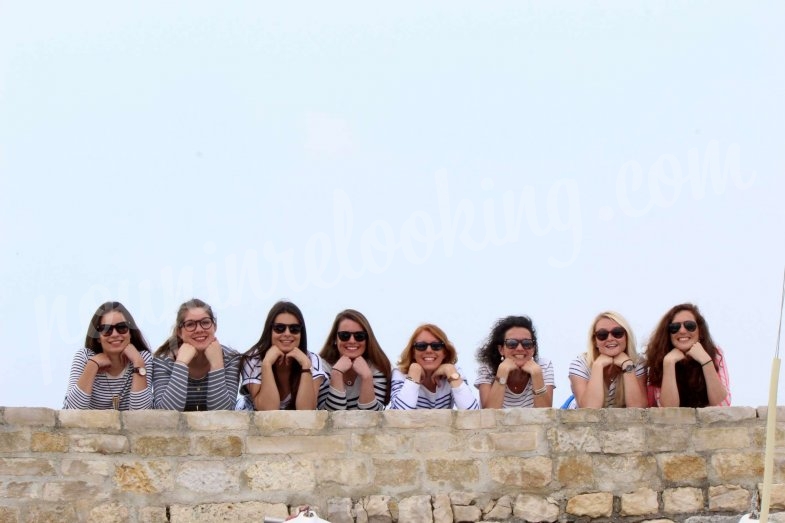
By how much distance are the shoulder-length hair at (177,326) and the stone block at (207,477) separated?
639mm

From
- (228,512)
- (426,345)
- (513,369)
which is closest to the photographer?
(228,512)

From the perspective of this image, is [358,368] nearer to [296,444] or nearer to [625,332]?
[296,444]

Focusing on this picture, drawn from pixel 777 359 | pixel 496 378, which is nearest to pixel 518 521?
pixel 496 378

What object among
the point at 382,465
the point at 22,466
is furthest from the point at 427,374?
the point at 22,466

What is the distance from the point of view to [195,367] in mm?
6484

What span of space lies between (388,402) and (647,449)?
5.04 feet

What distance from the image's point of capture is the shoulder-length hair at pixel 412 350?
6.57 meters

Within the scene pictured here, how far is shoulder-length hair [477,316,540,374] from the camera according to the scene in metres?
6.68

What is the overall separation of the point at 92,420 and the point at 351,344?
1526mm

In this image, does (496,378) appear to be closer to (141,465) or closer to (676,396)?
(676,396)

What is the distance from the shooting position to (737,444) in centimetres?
658

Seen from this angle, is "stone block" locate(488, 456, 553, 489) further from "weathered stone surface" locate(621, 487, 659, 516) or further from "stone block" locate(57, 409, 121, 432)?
"stone block" locate(57, 409, 121, 432)

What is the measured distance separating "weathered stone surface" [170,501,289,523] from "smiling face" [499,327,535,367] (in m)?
1.56

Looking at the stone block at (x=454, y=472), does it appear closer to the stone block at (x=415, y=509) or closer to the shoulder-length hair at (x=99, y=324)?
the stone block at (x=415, y=509)
